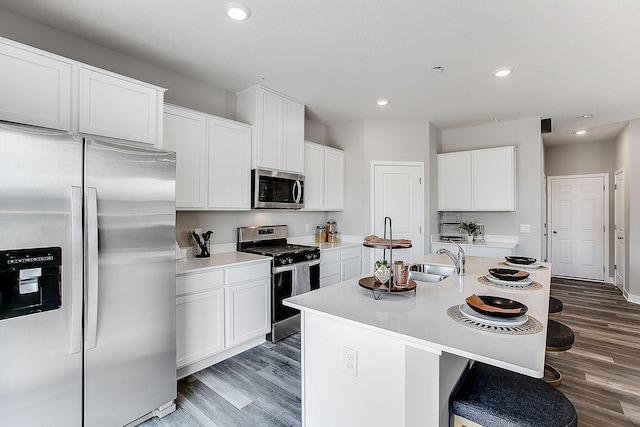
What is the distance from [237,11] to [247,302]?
2.33m

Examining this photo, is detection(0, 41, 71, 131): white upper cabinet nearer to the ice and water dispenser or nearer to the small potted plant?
the ice and water dispenser

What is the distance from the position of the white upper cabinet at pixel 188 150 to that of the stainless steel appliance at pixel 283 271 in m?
0.80

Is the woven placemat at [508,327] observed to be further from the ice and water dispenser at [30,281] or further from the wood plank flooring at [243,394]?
the ice and water dispenser at [30,281]

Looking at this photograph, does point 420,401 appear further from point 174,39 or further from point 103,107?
point 174,39

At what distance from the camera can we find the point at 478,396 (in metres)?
1.27

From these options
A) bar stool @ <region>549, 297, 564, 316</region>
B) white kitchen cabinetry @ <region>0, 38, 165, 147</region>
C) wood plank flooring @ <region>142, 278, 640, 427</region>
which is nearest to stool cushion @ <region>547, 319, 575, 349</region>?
bar stool @ <region>549, 297, 564, 316</region>

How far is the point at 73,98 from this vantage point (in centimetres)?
199

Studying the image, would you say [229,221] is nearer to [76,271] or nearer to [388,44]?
[76,271]

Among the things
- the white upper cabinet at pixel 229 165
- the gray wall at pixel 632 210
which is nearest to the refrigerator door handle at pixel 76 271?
the white upper cabinet at pixel 229 165

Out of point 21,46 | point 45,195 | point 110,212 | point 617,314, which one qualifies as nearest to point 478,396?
point 110,212

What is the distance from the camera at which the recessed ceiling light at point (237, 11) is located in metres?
2.00

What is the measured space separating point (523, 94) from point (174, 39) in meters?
3.64

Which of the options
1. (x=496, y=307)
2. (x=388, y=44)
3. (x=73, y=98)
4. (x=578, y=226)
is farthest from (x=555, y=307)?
(x=578, y=226)

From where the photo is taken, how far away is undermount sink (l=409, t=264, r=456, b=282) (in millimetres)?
2438
